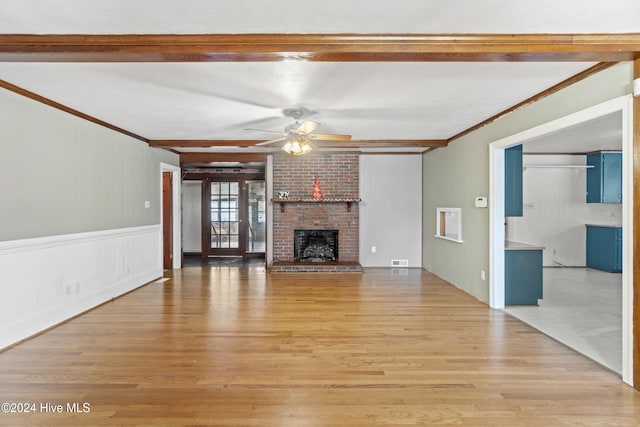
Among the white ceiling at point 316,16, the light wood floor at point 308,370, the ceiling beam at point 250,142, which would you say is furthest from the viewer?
the ceiling beam at point 250,142

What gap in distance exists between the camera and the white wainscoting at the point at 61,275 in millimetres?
3031

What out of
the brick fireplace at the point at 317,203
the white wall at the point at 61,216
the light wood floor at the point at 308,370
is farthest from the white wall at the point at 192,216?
the light wood floor at the point at 308,370

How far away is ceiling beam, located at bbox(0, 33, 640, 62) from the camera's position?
2086 mm

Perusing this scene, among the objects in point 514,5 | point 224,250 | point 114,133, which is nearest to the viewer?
point 514,5

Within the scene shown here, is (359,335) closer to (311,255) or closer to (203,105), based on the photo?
(203,105)

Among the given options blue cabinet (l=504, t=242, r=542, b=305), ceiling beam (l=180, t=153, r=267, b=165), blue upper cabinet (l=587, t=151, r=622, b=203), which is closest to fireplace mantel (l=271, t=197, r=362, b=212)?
ceiling beam (l=180, t=153, r=267, b=165)

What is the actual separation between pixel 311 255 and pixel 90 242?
393 cm

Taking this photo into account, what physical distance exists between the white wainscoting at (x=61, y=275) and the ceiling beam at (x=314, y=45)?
189cm

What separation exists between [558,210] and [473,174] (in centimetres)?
353

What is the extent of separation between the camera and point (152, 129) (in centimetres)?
480

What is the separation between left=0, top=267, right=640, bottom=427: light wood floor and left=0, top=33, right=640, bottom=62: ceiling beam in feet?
6.98

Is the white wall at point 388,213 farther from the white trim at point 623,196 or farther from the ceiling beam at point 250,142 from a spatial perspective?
the white trim at point 623,196

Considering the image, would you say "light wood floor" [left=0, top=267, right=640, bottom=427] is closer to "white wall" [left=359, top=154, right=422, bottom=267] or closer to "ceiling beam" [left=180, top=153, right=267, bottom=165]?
"white wall" [left=359, top=154, right=422, bottom=267]

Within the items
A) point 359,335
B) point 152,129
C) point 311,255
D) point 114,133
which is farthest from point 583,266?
point 114,133
